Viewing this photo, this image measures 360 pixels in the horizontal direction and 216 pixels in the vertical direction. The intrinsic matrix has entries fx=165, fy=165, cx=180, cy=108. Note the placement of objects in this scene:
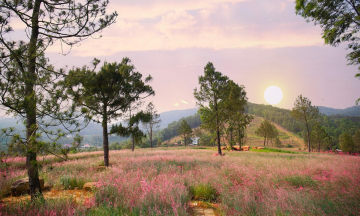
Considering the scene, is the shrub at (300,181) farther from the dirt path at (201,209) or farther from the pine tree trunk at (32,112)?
the pine tree trunk at (32,112)

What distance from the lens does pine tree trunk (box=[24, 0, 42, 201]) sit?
11.5ft

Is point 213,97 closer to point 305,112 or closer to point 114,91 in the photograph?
point 114,91

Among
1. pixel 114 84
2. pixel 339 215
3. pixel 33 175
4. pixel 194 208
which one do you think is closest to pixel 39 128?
pixel 33 175

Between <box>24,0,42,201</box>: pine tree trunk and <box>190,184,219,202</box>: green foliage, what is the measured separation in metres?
4.27

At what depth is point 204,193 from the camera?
5215 millimetres

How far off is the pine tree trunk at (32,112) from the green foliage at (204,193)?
14.0 feet

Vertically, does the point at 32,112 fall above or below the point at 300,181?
above

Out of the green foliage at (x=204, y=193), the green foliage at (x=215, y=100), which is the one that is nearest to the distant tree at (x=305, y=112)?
the green foliage at (x=215, y=100)

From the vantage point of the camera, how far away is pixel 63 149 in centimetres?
398

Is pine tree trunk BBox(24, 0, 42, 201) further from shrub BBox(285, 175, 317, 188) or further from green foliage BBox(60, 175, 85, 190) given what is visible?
shrub BBox(285, 175, 317, 188)

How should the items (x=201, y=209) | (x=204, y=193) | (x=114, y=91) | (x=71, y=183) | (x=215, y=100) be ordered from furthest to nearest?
1. (x=215, y=100)
2. (x=114, y=91)
3. (x=71, y=183)
4. (x=204, y=193)
5. (x=201, y=209)

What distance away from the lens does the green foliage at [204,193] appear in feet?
16.9

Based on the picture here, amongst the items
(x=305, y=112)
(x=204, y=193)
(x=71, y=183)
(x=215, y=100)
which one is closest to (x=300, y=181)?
(x=204, y=193)

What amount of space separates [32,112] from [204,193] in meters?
5.02
